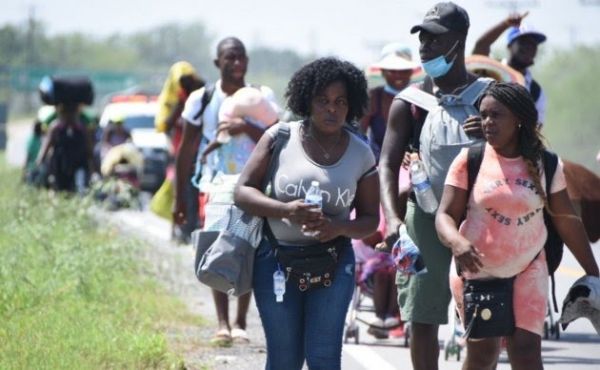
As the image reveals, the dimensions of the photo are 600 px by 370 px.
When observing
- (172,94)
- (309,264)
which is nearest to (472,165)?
(309,264)

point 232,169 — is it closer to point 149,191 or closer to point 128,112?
point 149,191

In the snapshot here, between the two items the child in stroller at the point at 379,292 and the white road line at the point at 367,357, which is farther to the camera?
the child in stroller at the point at 379,292

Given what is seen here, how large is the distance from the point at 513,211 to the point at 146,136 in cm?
2763

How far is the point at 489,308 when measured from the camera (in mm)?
7934

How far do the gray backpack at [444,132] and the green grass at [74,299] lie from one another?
2.38m

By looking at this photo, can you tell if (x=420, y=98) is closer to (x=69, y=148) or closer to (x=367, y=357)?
(x=367, y=357)

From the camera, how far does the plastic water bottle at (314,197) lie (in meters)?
Result: 7.93

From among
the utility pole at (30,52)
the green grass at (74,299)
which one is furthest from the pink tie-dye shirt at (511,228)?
the utility pole at (30,52)

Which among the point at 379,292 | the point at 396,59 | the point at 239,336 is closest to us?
the point at 239,336

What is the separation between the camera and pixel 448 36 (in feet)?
28.7

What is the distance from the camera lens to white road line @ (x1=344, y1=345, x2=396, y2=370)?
1132cm

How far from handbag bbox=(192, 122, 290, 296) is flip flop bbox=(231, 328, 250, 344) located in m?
3.81

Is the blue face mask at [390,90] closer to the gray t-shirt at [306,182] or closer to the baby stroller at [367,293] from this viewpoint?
the baby stroller at [367,293]

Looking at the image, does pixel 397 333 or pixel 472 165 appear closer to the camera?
pixel 472 165
